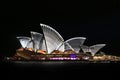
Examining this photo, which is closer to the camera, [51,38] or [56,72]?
[56,72]

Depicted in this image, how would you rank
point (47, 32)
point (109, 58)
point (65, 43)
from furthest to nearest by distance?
point (109, 58) < point (65, 43) < point (47, 32)

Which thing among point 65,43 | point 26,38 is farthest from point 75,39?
point 26,38

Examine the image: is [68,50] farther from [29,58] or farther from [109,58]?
[109,58]

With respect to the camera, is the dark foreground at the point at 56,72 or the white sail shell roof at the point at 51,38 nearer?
the dark foreground at the point at 56,72

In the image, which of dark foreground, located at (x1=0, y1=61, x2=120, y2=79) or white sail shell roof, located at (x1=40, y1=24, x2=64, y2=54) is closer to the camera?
dark foreground, located at (x1=0, y1=61, x2=120, y2=79)

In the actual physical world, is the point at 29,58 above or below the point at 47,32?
below

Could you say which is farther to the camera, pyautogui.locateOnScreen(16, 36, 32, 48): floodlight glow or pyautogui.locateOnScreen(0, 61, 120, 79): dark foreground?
pyautogui.locateOnScreen(16, 36, 32, 48): floodlight glow

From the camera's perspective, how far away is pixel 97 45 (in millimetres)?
118562

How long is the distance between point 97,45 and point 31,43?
28657mm

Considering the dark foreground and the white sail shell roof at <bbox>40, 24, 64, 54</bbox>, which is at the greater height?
the white sail shell roof at <bbox>40, 24, 64, 54</bbox>

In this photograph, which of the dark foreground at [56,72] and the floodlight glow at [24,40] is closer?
the dark foreground at [56,72]

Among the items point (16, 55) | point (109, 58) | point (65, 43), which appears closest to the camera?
point (65, 43)

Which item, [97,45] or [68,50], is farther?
[97,45]

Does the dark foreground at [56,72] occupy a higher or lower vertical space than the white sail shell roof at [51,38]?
lower
